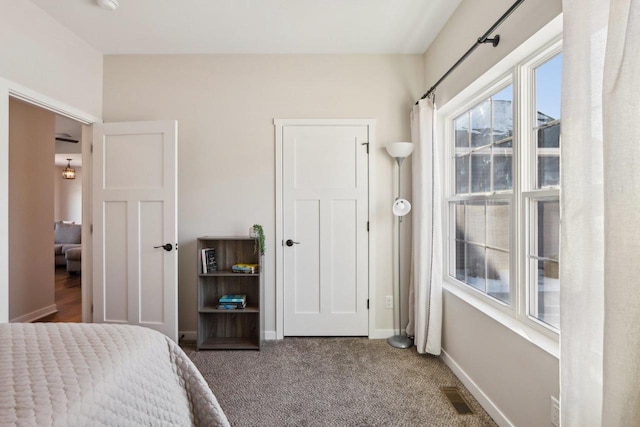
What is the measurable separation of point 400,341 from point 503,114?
2.02m

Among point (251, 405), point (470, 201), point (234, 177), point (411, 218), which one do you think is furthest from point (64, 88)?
point (470, 201)

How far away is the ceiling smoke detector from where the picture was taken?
2.13m

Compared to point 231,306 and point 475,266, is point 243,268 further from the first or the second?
point 475,266

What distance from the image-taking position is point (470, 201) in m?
2.27

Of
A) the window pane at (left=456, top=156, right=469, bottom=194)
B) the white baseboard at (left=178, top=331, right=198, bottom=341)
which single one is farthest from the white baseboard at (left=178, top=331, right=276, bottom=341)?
the window pane at (left=456, top=156, right=469, bottom=194)

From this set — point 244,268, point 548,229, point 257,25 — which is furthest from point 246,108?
point 548,229

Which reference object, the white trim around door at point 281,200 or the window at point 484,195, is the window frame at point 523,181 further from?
the white trim around door at point 281,200

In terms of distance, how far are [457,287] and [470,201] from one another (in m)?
0.71

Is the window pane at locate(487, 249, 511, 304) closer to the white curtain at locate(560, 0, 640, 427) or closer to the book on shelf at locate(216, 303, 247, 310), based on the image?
the white curtain at locate(560, 0, 640, 427)

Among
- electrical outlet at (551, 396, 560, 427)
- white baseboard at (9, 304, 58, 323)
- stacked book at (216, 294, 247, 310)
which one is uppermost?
stacked book at (216, 294, 247, 310)

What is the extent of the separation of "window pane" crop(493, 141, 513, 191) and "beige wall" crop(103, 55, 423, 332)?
3.39ft

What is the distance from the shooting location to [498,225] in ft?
6.32

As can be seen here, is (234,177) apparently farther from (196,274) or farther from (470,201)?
(470,201)

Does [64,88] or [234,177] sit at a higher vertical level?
[64,88]
